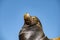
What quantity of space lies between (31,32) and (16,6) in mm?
629

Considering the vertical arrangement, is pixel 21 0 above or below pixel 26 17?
above

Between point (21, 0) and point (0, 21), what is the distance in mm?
230

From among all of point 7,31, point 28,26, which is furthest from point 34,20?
point 7,31

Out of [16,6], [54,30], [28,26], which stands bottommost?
[54,30]

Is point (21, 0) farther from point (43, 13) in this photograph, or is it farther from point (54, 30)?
point (54, 30)

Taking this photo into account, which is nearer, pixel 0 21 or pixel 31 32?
pixel 31 32

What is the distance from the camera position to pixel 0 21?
1.09 metres

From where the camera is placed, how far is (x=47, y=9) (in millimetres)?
1131

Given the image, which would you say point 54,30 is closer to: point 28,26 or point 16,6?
point 16,6

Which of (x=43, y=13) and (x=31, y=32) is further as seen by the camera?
(x=43, y=13)

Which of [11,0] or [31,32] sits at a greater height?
[11,0]

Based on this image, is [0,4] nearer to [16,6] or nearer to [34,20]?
[16,6]

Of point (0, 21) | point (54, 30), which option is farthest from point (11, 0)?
point (54, 30)

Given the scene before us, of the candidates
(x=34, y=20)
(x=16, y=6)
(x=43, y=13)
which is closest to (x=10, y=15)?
(x=16, y=6)
